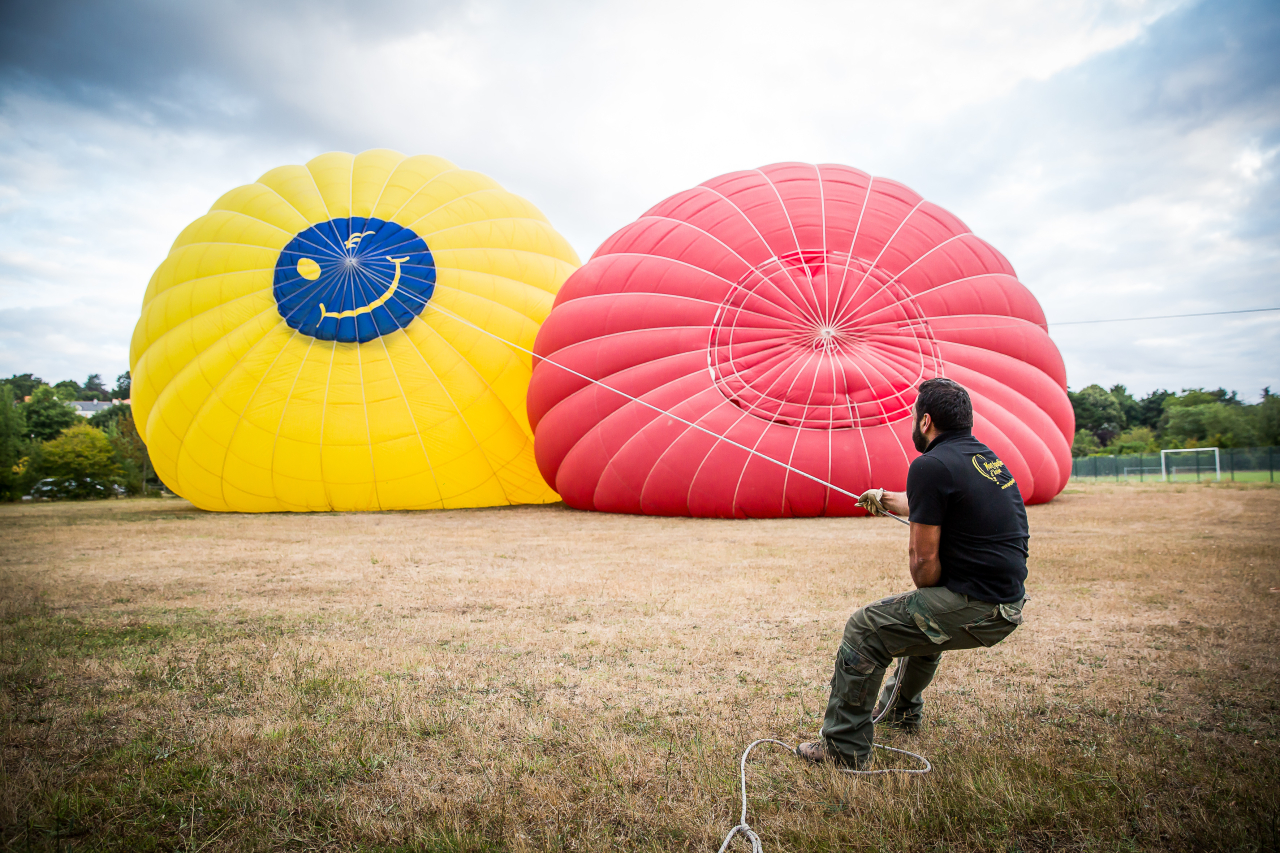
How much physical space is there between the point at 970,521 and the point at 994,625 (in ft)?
1.21

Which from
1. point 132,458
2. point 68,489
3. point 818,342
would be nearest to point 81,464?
point 68,489

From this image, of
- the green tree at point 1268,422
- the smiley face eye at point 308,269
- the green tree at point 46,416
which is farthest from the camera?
the green tree at point 46,416

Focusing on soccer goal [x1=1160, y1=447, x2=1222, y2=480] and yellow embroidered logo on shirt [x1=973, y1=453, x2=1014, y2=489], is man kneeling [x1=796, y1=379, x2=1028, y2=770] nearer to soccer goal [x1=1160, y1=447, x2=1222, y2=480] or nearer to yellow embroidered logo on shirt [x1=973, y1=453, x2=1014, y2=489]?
yellow embroidered logo on shirt [x1=973, y1=453, x2=1014, y2=489]

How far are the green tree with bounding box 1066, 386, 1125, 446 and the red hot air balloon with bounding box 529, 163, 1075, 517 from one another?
199ft

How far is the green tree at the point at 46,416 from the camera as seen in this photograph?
109 feet

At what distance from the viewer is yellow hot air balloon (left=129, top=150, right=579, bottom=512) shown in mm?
12648

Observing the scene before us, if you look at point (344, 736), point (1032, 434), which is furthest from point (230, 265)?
point (1032, 434)

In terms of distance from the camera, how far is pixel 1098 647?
3.70 metres

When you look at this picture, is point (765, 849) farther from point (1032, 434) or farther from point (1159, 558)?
point (1032, 434)

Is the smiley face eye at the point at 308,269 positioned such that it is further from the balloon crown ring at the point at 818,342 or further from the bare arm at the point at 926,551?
the bare arm at the point at 926,551

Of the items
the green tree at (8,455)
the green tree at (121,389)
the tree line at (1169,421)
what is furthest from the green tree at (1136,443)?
the green tree at (121,389)

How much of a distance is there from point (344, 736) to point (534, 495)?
37.6 ft

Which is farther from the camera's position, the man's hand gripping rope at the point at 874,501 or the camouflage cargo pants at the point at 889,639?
the man's hand gripping rope at the point at 874,501

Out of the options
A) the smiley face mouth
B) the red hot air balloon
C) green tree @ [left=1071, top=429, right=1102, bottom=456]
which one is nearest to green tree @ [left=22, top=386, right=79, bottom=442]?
the smiley face mouth
